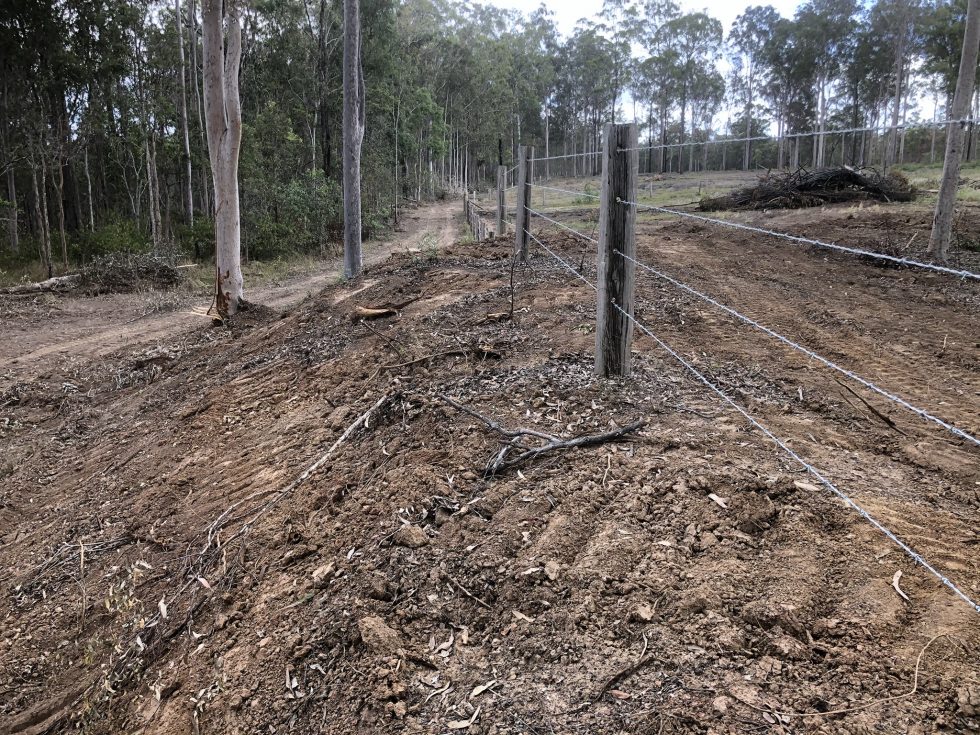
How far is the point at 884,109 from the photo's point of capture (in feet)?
148

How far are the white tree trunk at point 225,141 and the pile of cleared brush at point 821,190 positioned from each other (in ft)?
38.7

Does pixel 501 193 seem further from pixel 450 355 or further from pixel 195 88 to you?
pixel 195 88

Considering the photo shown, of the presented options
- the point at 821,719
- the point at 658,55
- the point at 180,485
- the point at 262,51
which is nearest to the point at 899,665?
the point at 821,719

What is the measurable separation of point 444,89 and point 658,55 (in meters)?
18.4

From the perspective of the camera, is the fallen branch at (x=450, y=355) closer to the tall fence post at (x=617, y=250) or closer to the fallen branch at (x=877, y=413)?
the tall fence post at (x=617, y=250)

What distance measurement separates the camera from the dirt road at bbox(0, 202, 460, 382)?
9.10 m

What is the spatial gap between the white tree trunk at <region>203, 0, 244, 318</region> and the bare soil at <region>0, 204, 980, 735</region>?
3.96 metres

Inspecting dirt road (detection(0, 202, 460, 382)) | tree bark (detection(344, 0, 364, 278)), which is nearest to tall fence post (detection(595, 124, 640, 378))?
dirt road (detection(0, 202, 460, 382))

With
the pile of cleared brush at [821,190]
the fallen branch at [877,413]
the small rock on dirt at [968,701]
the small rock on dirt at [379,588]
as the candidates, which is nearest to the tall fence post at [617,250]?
the fallen branch at [877,413]

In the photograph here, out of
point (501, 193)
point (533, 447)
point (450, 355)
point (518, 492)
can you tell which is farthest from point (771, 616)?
point (501, 193)

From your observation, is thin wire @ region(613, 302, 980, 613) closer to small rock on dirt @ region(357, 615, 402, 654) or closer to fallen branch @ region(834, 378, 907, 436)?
fallen branch @ region(834, 378, 907, 436)

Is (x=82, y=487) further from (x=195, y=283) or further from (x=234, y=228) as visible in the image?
(x=195, y=283)

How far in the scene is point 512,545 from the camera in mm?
3010

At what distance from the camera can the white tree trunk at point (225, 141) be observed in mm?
9266
